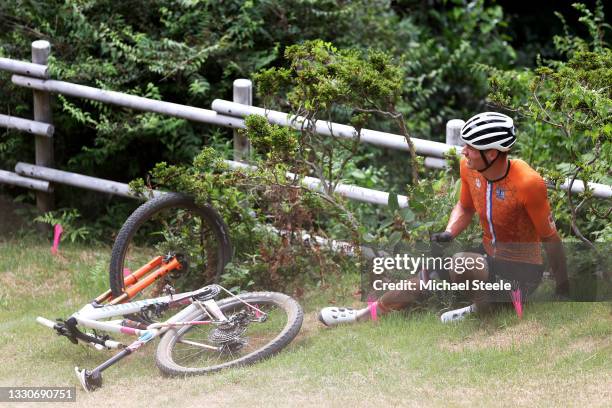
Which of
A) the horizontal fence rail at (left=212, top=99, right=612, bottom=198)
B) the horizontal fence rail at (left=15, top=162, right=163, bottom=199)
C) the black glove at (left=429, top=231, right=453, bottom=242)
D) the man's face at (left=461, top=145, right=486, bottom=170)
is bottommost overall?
the horizontal fence rail at (left=15, top=162, right=163, bottom=199)

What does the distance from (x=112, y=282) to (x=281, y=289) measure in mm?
1185

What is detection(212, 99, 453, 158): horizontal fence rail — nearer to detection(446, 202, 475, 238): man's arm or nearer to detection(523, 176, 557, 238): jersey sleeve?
detection(446, 202, 475, 238): man's arm

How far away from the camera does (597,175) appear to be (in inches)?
273

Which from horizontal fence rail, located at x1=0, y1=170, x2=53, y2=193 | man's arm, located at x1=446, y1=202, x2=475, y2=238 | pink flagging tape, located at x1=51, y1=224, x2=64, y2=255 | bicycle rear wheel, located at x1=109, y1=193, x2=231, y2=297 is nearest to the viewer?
man's arm, located at x1=446, y1=202, x2=475, y2=238

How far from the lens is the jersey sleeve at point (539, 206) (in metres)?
6.12

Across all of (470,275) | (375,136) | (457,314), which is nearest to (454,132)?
(375,136)

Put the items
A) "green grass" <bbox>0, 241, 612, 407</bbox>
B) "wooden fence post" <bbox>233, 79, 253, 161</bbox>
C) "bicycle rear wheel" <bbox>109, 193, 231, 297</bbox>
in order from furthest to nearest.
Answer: "wooden fence post" <bbox>233, 79, 253, 161</bbox>
"bicycle rear wheel" <bbox>109, 193, 231, 297</bbox>
"green grass" <bbox>0, 241, 612, 407</bbox>

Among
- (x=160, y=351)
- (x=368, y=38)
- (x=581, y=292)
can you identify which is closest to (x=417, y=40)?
(x=368, y=38)

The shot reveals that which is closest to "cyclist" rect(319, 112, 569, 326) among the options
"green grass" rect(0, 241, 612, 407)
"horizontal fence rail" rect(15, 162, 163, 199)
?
"green grass" rect(0, 241, 612, 407)

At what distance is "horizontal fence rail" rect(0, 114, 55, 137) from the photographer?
8.69 meters

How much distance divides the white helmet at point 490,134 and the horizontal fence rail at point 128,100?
7.53 feet

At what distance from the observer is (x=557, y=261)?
20.8 feet

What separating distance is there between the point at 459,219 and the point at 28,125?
3877mm

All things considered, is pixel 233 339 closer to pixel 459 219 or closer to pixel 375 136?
pixel 459 219
